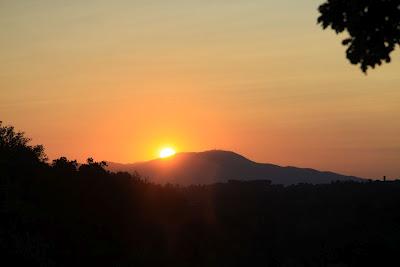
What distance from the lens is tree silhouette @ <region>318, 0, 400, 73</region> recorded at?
47.0 feet

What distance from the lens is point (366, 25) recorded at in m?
14.5

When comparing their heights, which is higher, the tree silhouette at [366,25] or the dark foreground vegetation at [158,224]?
the tree silhouette at [366,25]

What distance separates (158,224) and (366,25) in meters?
42.1

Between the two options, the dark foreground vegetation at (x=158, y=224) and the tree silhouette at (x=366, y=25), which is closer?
the tree silhouette at (x=366, y=25)

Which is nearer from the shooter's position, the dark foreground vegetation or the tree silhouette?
the tree silhouette

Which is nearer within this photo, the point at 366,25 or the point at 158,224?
the point at 366,25

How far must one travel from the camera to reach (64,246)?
42.5 m

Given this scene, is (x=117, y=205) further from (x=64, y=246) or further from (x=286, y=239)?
(x=286, y=239)

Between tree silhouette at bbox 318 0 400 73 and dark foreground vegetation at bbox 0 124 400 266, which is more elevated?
tree silhouette at bbox 318 0 400 73

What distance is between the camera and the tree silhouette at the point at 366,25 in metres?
14.3

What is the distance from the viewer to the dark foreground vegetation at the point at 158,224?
41281 mm

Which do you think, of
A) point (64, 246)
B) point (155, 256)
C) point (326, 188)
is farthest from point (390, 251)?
point (326, 188)

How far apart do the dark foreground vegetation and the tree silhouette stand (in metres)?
21.6

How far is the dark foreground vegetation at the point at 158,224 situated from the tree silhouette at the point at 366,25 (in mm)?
21584
